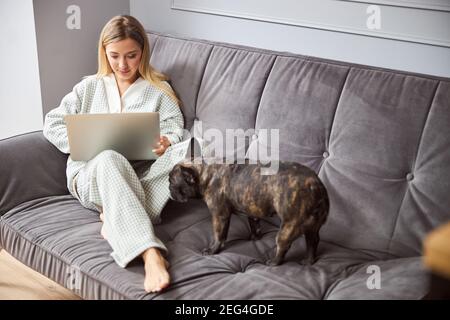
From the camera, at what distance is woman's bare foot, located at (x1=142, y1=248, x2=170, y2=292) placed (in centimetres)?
155

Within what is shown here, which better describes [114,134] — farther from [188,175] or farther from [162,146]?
[188,175]

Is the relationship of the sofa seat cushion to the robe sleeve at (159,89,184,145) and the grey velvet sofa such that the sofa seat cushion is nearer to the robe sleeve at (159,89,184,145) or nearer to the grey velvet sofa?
the grey velvet sofa

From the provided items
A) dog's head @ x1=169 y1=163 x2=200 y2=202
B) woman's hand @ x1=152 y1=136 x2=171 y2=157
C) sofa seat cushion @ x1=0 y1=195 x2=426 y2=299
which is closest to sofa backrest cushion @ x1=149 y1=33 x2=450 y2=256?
sofa seat cushion @ x1=0 y1=195 x2=426 y2=299

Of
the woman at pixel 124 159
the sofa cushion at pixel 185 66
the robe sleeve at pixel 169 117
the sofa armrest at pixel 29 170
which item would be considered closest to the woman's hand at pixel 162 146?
the woman at pixel 124 159

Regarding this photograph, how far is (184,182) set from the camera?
1.81 metres

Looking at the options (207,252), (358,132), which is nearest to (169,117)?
(207,252)

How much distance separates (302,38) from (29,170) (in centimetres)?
112

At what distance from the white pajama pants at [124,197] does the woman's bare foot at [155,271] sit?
0.03m

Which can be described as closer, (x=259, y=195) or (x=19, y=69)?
(x=259, y=195)

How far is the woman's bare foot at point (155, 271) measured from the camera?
61.2 inches

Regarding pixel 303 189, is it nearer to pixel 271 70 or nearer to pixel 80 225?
pixel 271 70

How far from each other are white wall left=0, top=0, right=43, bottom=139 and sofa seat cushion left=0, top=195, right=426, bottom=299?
69 cm

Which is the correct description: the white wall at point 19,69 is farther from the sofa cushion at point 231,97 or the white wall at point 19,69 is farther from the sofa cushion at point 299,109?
the sofa cushion at point 299,109

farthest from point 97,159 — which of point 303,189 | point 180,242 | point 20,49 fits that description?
point 20,49
